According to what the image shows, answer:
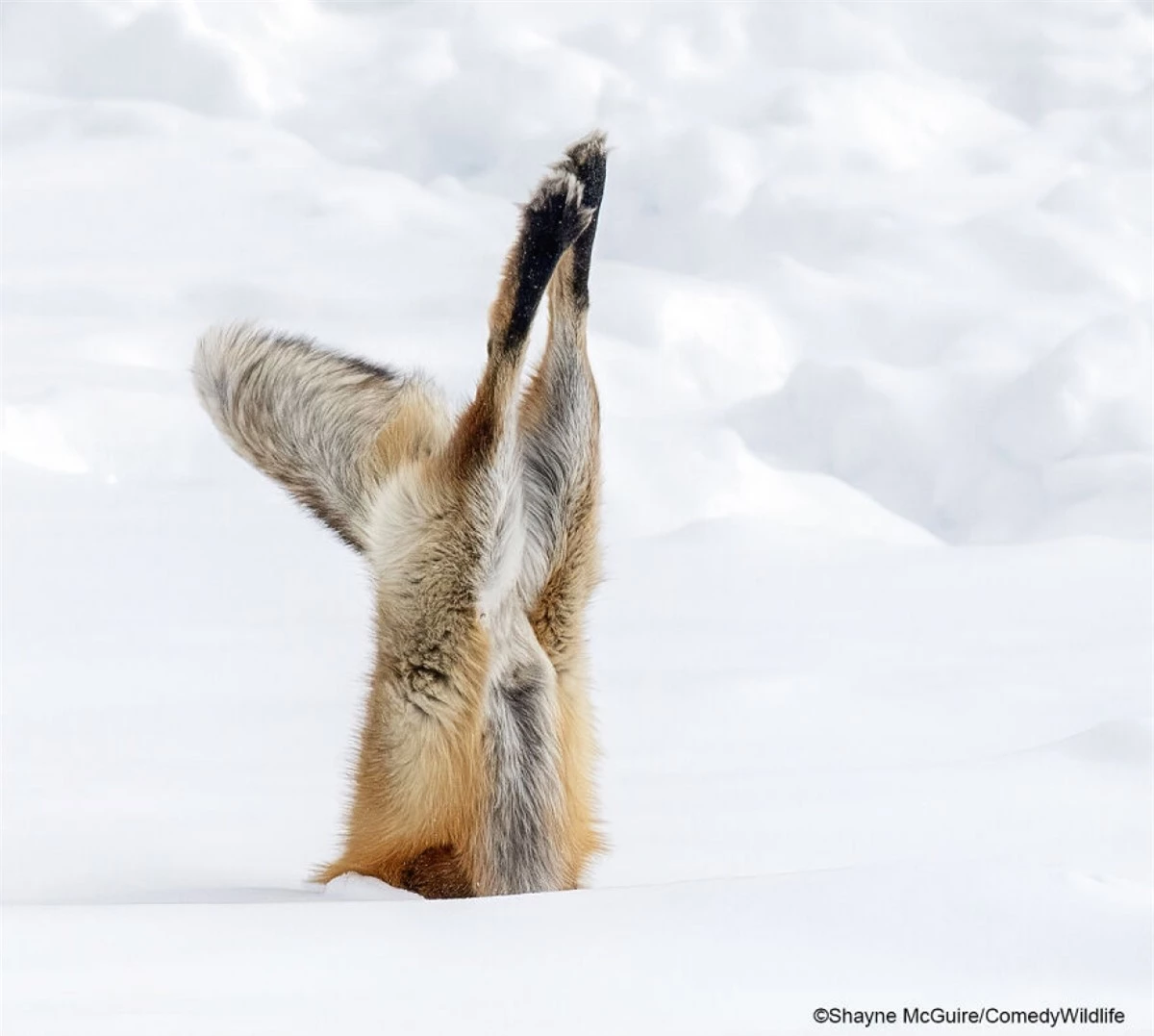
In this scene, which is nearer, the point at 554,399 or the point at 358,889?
the point at 358,889

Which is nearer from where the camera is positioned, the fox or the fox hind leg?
the fox

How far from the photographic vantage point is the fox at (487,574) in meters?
2.96

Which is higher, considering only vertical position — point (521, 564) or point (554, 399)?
point (554, 399)

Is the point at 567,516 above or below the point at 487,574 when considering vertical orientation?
above

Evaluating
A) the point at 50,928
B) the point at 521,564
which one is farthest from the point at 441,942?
the point at 521,564

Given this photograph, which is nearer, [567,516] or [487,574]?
[487,574]

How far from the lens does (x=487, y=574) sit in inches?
117

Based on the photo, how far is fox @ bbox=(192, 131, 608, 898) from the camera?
2.96 meters

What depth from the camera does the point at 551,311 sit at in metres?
3.30

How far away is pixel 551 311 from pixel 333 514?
26.9 inches

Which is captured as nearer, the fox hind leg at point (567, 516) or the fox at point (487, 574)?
the fox at point (487, 574)

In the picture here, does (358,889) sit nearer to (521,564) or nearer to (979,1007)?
(521,564)

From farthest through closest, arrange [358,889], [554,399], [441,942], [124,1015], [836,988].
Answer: [554,399] < [358,889] < [441,942] < [836,988] < [124,1015]

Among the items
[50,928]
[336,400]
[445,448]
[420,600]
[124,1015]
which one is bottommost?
[124,1015]
